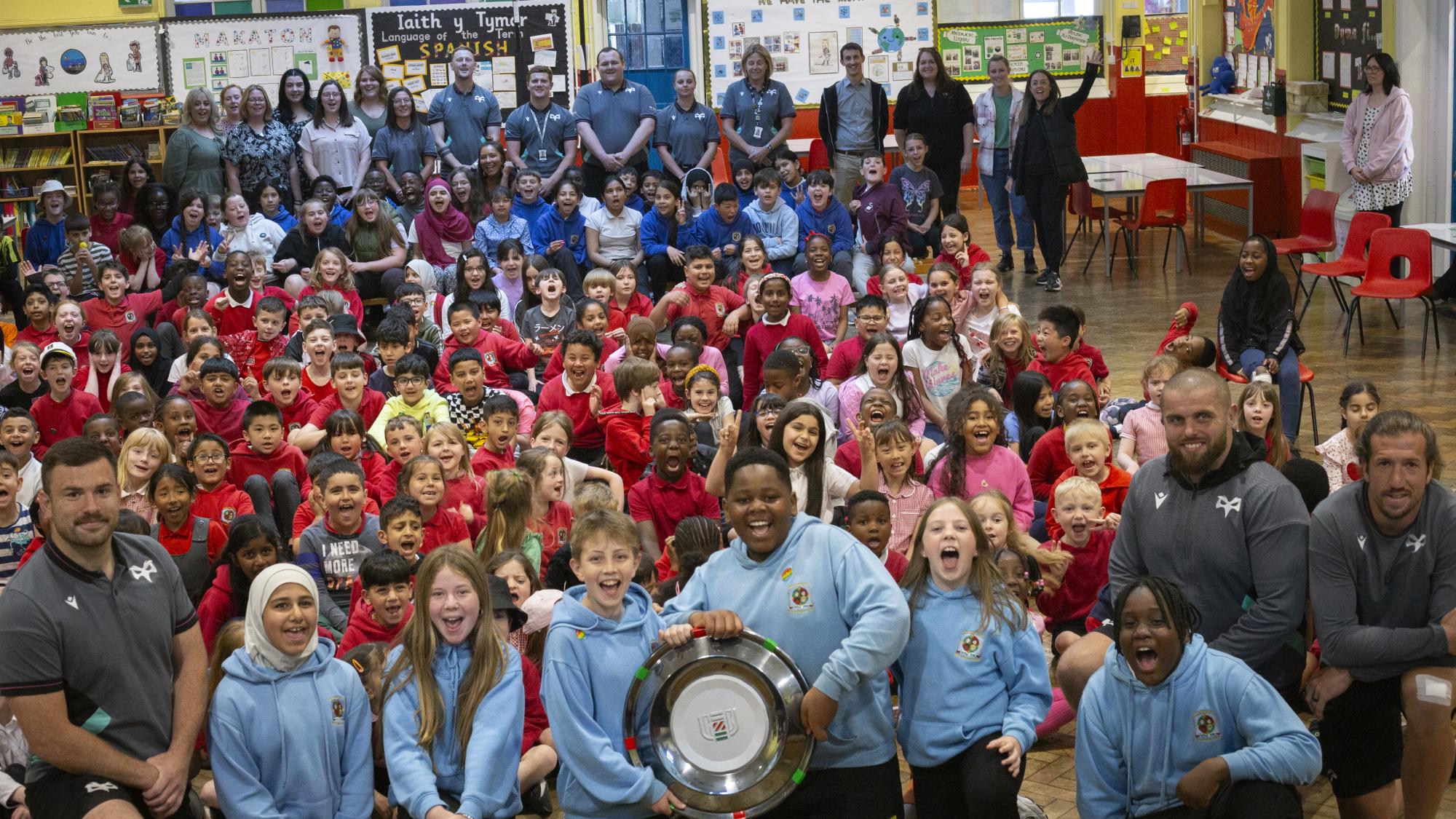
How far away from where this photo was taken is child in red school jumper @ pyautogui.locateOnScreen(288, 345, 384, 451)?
6.68 metres

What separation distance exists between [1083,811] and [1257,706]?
50 cm

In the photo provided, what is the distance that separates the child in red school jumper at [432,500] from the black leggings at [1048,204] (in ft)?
25.0

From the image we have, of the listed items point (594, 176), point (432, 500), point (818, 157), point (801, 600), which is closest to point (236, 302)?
point (594, 176)

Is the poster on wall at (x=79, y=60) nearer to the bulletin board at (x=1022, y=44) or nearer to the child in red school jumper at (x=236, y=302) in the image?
the child in red school jumper at (x=236, y=302)

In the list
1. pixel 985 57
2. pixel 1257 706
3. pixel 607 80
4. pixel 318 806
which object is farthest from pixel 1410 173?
pixel 318 806

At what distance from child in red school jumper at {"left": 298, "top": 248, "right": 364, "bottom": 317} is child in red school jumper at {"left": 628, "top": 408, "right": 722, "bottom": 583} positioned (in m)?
3.73

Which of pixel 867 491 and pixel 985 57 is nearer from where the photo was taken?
pixel 867 491

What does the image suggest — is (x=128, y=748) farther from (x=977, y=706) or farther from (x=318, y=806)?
(x=977, y=706)

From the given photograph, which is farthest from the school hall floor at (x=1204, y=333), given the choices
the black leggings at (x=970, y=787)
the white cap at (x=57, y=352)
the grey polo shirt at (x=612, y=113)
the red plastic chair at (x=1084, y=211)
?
the white cap at (x=57, y=352)

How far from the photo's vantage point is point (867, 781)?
338cm

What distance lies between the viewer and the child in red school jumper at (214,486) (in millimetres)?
5641

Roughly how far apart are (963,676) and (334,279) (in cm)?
629

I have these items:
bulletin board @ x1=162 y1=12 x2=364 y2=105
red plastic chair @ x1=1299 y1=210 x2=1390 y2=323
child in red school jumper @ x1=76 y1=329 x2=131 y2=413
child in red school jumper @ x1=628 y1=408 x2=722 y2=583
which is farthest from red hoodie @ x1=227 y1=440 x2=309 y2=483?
bulletin board @ x1=162 y1=12 x2=364 y2=105

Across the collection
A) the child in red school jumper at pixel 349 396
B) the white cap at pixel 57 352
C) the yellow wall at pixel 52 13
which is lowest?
the child in red school jumper at pixel 349 396
